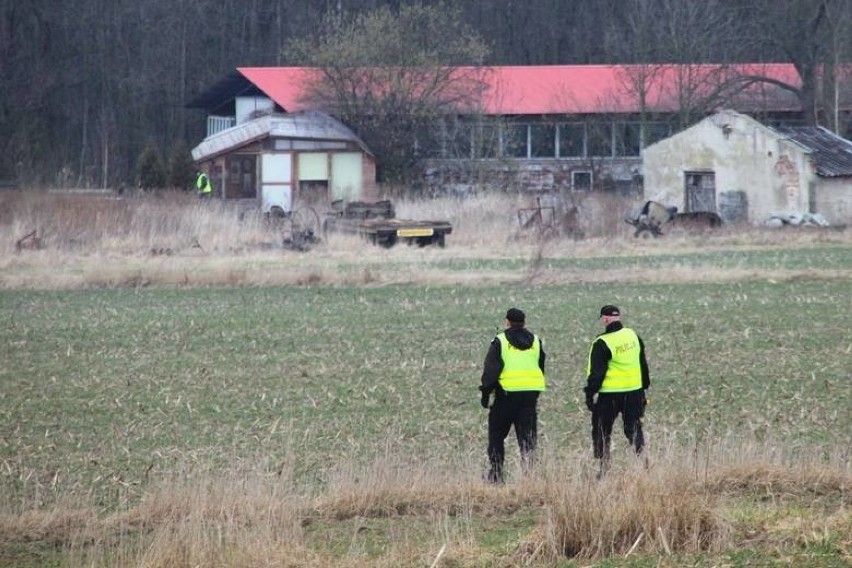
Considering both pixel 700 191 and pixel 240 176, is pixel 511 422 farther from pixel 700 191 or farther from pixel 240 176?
pixel 240 176

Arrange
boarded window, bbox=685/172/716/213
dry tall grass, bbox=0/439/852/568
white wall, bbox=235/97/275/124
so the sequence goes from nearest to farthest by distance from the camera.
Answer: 1. dry tall grass, bbox=0/439/852/568
2. boarded window, bbox=685/172/716/213
3. white wall, bbox=235/97/275/124

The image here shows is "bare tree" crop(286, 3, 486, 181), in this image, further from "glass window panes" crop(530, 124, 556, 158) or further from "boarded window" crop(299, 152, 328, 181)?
"glass window panes" crop(530, 124, 556, 158)

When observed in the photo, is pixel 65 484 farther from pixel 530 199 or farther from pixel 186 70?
pixel 186 70

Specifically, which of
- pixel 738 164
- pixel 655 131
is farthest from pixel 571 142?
pixel 738 164

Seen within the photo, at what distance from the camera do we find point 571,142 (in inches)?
2514

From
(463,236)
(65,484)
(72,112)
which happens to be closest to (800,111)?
(463,236)

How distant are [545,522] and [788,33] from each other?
57897mm

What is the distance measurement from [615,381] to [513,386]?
832 mm

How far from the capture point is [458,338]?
2116 cm

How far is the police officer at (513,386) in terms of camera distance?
11.0m

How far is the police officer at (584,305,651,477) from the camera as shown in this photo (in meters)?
11.0

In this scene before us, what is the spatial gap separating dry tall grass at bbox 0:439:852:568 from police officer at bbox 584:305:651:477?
306 millimetres

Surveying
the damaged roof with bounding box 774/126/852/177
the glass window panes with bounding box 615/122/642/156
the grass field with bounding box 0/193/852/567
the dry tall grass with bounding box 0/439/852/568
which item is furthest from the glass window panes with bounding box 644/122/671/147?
the dry tall grass with bounding box 0/439/852/568

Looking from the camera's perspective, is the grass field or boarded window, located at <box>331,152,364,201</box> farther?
boarded window, located at <box>331,152,364,201</box>
